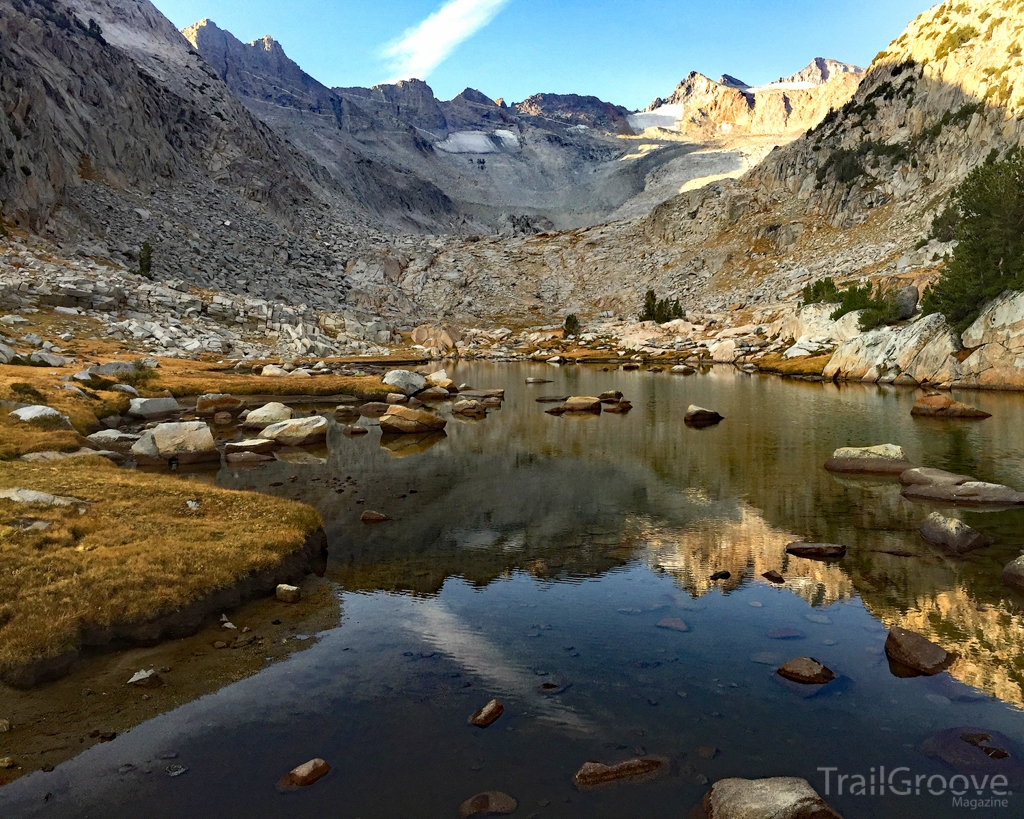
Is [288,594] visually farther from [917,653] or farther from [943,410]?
[943,410]

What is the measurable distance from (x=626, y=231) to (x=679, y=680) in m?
186

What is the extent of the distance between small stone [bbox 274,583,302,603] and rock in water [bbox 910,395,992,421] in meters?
42.4

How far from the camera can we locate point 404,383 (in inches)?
2355

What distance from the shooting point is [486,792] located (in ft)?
26.8

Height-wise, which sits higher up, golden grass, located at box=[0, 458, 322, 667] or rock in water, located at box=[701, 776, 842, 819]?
golden grass, located at box=[0, 458, 322, 667]

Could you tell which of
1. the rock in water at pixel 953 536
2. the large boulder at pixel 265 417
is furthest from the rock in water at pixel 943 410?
the large boulder at pixel 265 417

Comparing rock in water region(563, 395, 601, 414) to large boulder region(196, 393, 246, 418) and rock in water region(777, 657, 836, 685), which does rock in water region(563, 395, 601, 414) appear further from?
rock in water region(777, 657, 836, 685)

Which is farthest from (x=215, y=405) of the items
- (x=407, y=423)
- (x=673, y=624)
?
(x=673, y=624)

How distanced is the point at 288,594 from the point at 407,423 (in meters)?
25.3

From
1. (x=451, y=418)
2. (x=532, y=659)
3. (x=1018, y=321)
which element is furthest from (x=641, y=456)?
(x=1018, y=321)

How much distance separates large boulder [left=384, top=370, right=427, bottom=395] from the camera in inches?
2333

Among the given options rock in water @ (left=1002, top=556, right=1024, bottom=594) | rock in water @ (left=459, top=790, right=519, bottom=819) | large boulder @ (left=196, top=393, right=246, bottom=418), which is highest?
large boulder @ (left=196, top=393, right=246, bottom=418)

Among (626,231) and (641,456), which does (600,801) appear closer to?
(641,456)

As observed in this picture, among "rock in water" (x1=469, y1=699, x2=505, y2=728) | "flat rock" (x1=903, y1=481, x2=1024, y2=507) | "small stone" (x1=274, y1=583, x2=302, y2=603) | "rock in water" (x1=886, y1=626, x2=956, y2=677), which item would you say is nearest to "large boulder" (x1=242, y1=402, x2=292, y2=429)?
"small stone" (x1=274, y1=583, x2=302, y2=603)
